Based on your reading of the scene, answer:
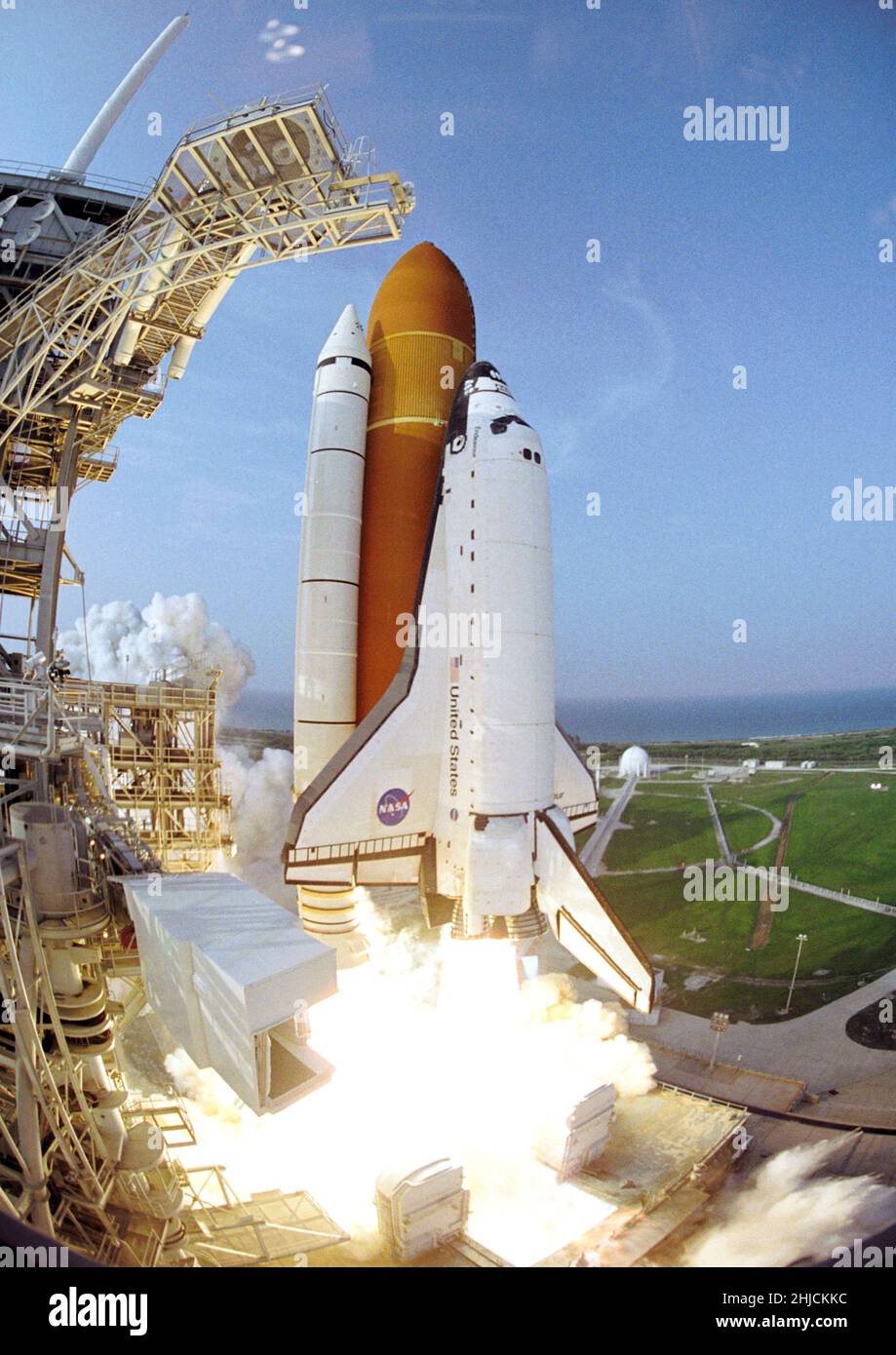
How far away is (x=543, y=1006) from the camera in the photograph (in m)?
15.8

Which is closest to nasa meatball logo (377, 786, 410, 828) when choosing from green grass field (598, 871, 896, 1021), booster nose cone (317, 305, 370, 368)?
booster nose cone (317, 305, 370, 368)

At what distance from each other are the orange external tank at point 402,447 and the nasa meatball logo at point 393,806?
1.95 m

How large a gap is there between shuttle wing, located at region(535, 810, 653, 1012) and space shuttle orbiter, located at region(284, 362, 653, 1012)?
0.02 m

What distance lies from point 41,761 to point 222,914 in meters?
2.98

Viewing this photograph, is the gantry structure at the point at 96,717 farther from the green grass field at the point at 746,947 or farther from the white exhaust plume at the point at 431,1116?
the green grass field at the point at 746,947

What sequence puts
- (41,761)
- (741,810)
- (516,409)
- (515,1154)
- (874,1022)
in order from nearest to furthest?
(41,761) → (516,409) → (515,1154) → (874,1022) → (741,810)

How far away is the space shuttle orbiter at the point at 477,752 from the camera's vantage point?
959cm

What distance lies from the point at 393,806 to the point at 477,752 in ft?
5.36

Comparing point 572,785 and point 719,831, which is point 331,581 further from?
point 719,831

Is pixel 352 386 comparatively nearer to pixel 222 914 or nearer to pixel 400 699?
pixel 400 699

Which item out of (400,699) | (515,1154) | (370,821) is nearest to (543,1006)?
(515,1154)

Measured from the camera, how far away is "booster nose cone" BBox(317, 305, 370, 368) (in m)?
12.0

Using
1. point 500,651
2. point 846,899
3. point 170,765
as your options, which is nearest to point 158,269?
point 500,651
